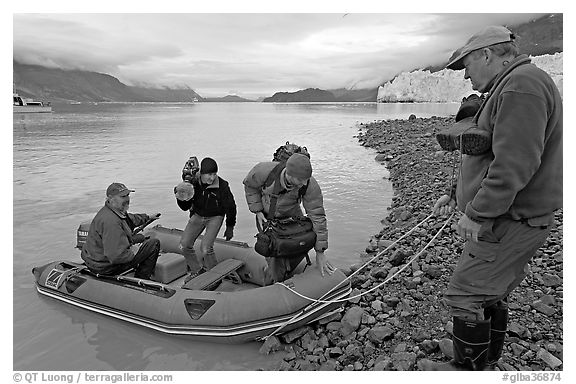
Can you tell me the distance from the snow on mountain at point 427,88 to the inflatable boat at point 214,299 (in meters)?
80.1

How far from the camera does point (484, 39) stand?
2.97 meters

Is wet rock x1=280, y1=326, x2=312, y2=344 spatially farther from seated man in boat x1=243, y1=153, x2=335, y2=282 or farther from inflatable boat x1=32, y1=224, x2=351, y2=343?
seated man in boat x1=243, y1=153, x2=335, y2=282

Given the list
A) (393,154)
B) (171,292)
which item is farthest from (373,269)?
(393,154)

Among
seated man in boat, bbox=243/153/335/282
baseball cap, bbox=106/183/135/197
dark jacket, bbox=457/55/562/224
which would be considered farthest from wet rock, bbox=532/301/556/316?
baseball cap, bbox=106/183/135/197

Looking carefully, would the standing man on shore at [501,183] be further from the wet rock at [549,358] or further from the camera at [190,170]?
the camera at [190,170]

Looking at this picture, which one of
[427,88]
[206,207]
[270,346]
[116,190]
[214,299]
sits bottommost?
[270,346]

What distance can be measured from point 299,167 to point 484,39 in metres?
2.02

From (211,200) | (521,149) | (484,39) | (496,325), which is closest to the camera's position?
(521,149)

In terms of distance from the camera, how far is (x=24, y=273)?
7031 mm

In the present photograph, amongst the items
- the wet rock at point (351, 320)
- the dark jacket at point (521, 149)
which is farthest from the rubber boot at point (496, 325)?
the wet rock at point (351, 320)

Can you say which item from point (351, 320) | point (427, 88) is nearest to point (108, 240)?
point (351, 320)

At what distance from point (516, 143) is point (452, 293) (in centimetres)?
122

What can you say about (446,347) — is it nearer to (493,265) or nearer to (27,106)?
(493,265)

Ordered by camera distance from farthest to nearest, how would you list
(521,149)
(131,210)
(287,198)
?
(131,210)
(287,198)
(521,149)
